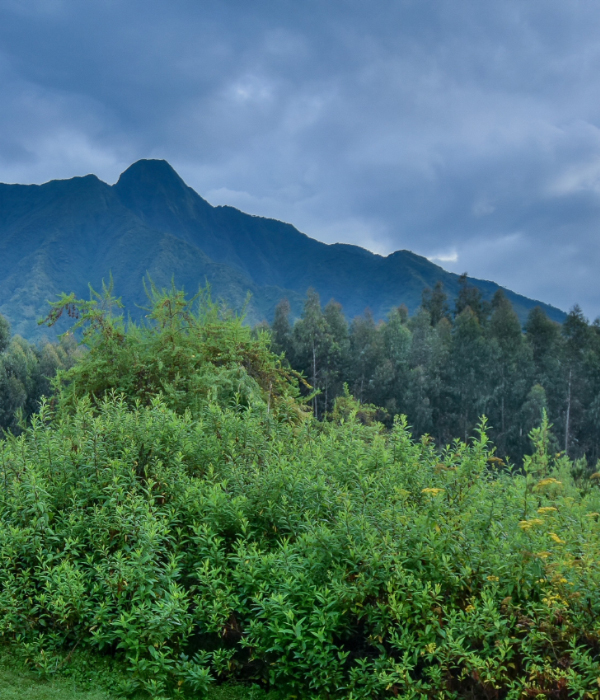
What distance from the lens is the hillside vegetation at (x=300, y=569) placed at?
12.1ft

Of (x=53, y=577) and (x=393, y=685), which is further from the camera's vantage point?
(x=53, y=577)

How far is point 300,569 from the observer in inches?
168

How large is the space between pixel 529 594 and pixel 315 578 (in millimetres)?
1530

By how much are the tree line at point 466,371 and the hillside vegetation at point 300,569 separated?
137 ft

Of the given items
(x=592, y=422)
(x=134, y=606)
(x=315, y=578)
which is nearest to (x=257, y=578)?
(x=315, y=578)

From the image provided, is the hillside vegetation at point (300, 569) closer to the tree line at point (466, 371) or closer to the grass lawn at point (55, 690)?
the grass lawn at point (55, 690)

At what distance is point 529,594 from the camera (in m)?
3.97

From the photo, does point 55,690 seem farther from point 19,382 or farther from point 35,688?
point 19,382

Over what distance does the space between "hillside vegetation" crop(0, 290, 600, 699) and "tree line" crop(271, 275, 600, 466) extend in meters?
41.9

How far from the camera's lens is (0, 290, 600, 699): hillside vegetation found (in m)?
3.70

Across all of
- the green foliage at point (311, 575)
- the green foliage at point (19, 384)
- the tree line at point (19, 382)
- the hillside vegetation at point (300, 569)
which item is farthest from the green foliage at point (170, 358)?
the green foliage at point (19, 384)

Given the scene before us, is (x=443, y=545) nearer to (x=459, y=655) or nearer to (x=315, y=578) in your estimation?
(x=459, y=655)

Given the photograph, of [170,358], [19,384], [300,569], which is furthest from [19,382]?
[300,569]

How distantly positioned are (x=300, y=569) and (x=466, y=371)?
50.3m
